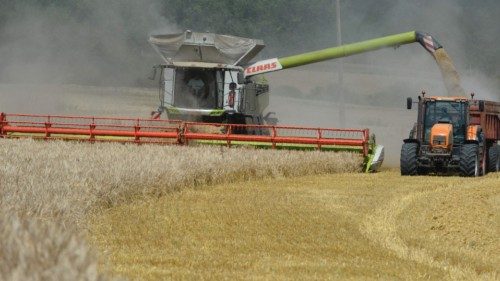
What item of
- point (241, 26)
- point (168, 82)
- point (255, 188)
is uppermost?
point (241, 26)

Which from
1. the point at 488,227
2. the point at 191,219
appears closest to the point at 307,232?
the point at 191,219

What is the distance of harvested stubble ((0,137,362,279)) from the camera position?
15.1 ft

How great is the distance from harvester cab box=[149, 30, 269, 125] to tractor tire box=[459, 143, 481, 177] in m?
5.95

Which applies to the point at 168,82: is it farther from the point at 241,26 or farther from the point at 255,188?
the point at 241,26

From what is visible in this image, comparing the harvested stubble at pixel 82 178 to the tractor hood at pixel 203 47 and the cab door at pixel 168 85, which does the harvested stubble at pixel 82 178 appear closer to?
the cab door at pixel 168 85

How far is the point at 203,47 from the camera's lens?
78.0ft

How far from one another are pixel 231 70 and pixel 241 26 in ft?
103

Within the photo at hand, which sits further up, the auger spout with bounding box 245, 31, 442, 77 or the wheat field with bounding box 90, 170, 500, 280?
the auger spout with bounding box 245, 31, 442, 77

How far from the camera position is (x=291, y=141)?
68.4 feet

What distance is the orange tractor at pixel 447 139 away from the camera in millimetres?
19453

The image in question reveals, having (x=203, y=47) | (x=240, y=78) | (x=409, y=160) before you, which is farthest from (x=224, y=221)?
(x=203, y=47)

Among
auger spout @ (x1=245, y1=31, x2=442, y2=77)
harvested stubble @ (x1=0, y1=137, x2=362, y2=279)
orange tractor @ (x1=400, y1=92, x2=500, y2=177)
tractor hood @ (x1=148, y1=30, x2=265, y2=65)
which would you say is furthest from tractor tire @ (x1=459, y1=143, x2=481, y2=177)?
tractor hood @ (x1=148, y1=30, x2=265, y2=65)

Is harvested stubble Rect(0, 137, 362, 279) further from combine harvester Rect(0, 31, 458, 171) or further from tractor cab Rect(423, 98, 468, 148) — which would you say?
combine harvester Rect(0, 31, 458, 171)

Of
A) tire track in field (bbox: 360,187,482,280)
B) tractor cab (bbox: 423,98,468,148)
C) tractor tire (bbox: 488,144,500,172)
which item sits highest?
tractor cab (bbox: 423,98,468,148)
